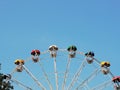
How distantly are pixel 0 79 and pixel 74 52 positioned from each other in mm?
15166

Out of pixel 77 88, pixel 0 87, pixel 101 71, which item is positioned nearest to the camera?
pixel 0 87

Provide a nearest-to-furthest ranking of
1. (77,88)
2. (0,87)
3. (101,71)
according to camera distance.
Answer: (0,87), (77,88), (101,71)

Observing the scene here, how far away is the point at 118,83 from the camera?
45.1 metres

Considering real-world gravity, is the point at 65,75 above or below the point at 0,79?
above

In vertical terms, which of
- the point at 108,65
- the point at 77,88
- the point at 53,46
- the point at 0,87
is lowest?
the point at 0,87

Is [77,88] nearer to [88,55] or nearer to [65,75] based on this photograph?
[65,75]

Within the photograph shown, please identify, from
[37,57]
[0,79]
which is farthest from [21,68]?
[0,79]

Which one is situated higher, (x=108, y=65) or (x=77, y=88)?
(x=108, y=65)

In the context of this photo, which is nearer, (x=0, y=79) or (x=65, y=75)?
(x=0, y=79)

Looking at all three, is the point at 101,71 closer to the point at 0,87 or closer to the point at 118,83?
the point at 118,83

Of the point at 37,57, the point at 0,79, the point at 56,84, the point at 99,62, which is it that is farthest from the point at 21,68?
the point at 0,79

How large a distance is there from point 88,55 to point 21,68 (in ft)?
24.0

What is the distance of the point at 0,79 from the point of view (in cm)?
3375

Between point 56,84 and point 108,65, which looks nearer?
point 56,84
